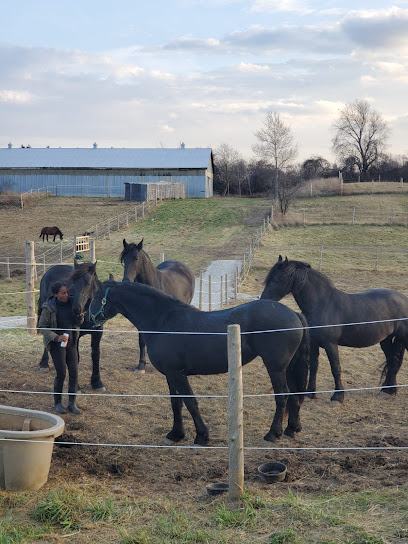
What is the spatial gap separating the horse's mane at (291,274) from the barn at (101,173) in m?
43.5

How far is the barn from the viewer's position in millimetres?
50594

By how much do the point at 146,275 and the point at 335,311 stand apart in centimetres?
296

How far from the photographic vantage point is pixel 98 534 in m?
4.04

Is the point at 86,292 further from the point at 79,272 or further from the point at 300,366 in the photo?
the point at 300,366

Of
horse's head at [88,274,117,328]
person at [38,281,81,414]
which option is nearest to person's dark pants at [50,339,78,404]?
person at [38,281,81,414]

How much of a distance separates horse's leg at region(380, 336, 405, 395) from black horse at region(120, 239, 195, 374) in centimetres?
345

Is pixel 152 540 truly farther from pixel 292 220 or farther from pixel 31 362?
pixel 292 220

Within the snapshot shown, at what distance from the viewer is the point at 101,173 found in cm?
5075

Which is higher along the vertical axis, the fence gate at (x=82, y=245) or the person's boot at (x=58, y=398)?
the fence gate at (x=82, y=245)

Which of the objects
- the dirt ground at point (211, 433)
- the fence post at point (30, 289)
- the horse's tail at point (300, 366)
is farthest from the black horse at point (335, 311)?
the fence post at point (30, 289)

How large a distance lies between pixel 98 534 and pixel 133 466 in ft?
4.90

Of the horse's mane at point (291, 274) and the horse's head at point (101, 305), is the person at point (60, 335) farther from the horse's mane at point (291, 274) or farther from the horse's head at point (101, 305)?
the horse's mane at point (291, 274)

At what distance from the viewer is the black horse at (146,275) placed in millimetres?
9016

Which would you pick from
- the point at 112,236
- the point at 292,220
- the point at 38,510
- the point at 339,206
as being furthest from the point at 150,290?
the point at 339,206
